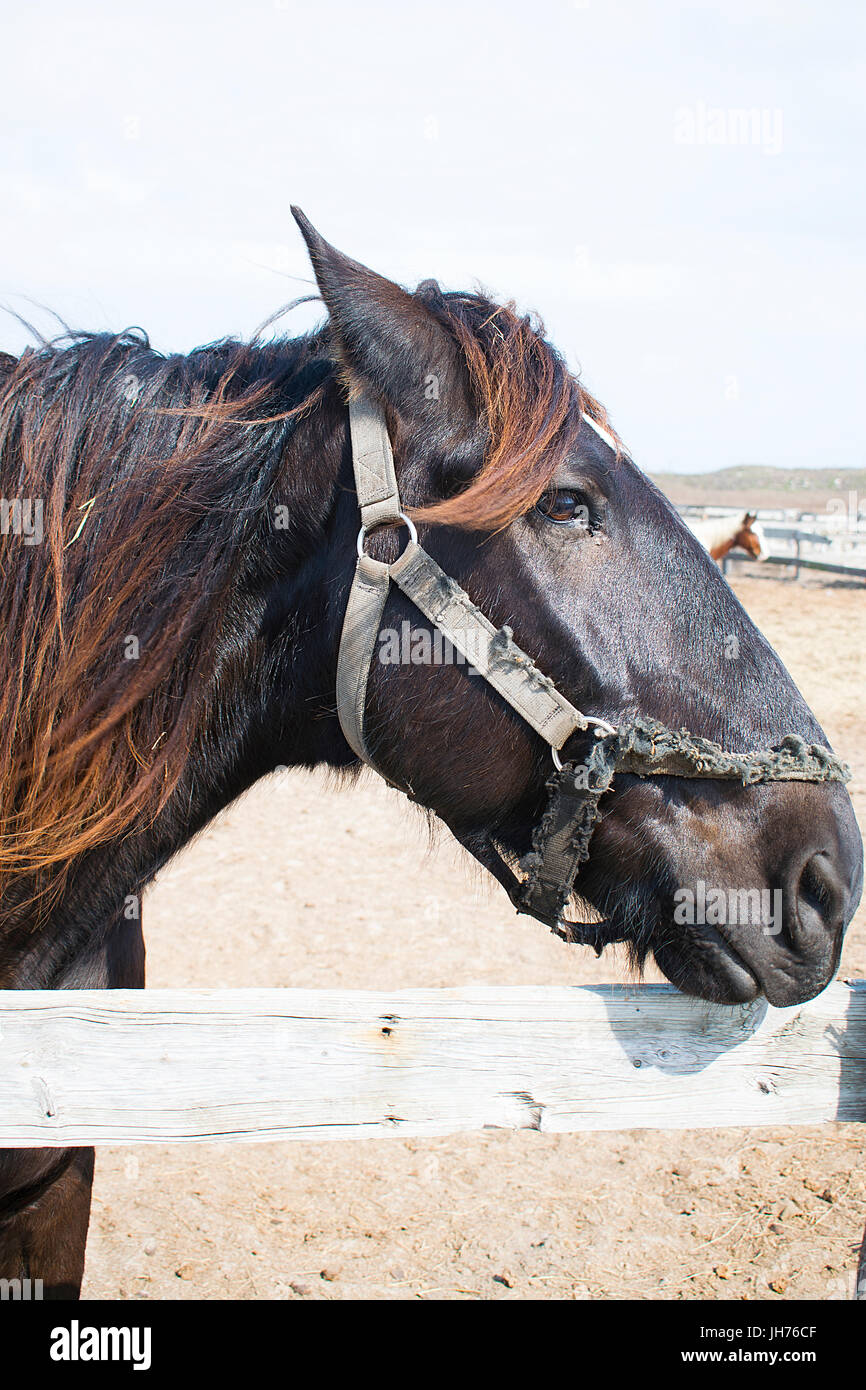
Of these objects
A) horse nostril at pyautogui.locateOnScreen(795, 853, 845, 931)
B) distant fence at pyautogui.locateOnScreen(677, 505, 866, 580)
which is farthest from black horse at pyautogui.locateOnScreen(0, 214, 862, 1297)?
distant fence at pyautogui.locateOnScreen(677, 505, 866, 580)

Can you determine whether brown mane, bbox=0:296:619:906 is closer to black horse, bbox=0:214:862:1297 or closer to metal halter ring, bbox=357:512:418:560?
black horse, bbox=0:214:862:1297

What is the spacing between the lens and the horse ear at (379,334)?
70.2 inches

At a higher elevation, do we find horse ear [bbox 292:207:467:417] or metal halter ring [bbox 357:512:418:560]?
horse ear [bbox 292:207:467:417]

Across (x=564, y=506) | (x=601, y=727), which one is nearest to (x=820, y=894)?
(x=601, y=727)

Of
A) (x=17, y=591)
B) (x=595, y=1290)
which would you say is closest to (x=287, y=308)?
(x=17, y=591)

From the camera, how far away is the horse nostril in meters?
1.80

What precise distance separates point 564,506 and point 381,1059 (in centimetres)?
116

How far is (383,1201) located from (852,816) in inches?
112

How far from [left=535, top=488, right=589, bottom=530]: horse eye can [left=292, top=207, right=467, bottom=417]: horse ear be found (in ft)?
0.86

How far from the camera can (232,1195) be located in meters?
3.92

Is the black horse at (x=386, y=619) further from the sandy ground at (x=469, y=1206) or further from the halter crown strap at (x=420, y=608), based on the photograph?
the sandy ground at (x=469, y=1206)

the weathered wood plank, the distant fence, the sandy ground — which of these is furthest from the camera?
the distant fence

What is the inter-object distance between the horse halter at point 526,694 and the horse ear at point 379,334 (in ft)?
0.20

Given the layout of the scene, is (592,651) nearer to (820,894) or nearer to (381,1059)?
(820,894)
